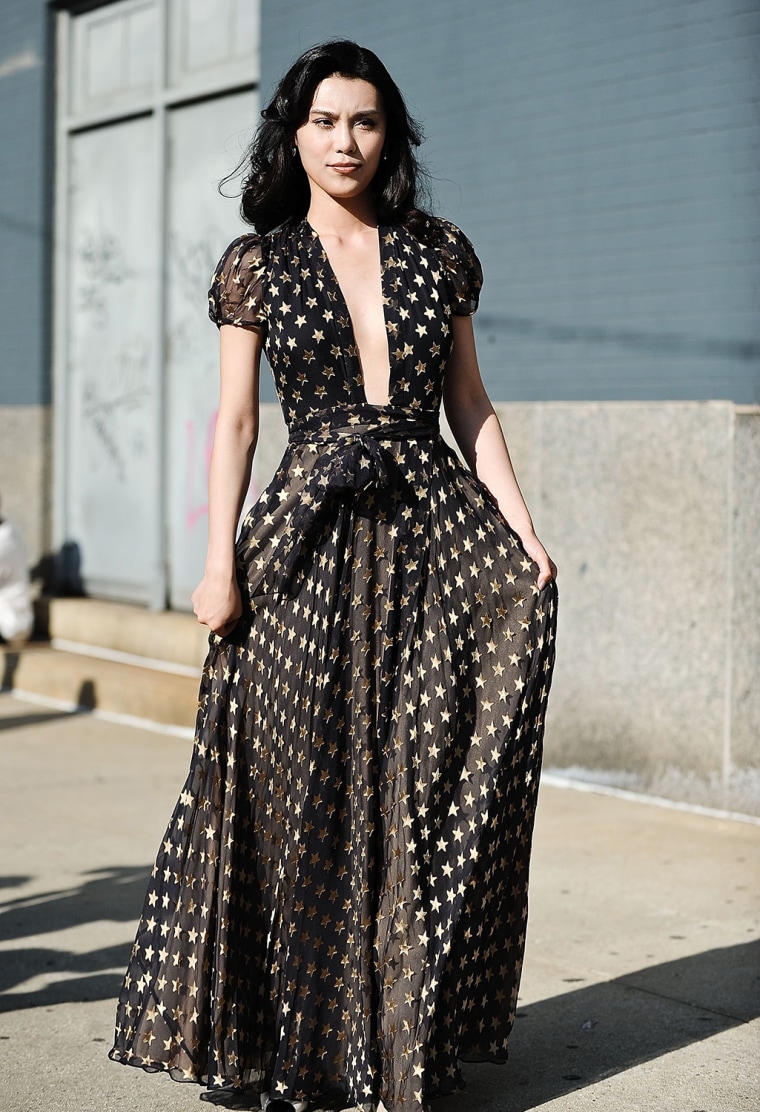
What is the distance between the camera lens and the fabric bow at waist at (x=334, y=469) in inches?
124

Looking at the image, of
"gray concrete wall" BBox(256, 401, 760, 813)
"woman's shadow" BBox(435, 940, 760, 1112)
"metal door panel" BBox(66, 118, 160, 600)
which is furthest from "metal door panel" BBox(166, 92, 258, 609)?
"woman's shadow" BBox(435, 940, 760, 1112)

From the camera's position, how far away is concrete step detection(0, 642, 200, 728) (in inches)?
305

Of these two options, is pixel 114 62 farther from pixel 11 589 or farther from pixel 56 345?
pixel 11 589

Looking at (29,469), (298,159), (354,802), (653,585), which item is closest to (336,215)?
(298,159)

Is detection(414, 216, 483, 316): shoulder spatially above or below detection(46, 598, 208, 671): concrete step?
above

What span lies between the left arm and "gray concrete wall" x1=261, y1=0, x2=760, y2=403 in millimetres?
2526

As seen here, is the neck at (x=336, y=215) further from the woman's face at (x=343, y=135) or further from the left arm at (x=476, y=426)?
the left arm at (x=476, y=426)

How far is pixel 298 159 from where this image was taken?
132 inches

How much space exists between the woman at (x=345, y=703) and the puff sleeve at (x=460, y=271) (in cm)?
2

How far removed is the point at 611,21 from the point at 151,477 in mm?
4180

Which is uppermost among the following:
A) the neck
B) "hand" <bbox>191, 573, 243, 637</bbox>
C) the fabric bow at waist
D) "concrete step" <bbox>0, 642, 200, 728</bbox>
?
the neck

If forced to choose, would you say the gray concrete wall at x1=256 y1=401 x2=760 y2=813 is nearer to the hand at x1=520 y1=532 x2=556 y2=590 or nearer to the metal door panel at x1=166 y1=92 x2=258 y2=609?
the hand at x1=520 y1=532 x2=556 y2=590

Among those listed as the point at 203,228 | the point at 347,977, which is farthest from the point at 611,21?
the point at 347,977

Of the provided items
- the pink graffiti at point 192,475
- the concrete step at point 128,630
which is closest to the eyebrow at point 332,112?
the concrete step at point 128,630
